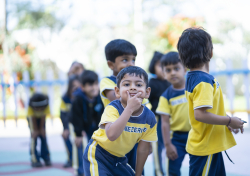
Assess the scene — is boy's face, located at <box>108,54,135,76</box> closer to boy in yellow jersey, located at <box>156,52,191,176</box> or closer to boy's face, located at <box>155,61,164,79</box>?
boy in yellow jersey, located at <box>156,52,191,176</box>

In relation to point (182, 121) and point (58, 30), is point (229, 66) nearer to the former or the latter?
point (182, 121)

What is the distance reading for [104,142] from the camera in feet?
6.95

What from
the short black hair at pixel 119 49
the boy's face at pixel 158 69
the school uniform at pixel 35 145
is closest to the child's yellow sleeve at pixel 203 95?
the short black hair at pixel 119 49

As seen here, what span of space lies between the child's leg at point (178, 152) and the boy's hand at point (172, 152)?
43 millimetres

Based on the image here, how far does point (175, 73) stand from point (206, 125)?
96 cm

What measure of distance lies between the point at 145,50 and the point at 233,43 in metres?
5.36

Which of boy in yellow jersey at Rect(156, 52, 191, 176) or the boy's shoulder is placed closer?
the boy's shoulder

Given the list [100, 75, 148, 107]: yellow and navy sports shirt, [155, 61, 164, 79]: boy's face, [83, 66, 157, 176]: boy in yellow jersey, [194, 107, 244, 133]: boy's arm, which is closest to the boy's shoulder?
[194, 107, 244, 133]: boy's arm

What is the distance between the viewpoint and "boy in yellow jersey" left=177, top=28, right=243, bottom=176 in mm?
2070

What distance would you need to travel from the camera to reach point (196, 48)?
2123mm

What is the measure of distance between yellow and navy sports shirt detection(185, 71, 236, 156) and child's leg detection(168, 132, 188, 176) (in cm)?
73

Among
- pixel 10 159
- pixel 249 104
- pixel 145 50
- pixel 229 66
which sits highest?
pixel 145 50

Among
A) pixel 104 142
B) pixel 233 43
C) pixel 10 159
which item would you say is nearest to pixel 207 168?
pixel 104 142

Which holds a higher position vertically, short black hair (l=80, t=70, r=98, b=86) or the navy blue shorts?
short black hair (l=80, t=70, r=98, b=86)
